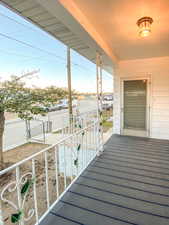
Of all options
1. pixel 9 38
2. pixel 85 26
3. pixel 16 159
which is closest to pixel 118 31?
pixel 85 26

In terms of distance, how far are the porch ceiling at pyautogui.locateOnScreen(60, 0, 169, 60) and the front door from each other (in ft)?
4.03

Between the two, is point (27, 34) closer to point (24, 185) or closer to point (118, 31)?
point (118, 31)

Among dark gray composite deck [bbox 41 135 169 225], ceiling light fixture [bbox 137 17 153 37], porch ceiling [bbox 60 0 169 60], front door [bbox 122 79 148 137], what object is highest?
porch ceiling [bbox 60 0 169 60]

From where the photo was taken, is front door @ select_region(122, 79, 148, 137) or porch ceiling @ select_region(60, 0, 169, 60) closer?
porch ceiling @ select_region(60, 0, 169, 60)

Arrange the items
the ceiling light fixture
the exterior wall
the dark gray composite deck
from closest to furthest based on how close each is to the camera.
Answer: the dark gray composite deck
the ceiling light fixture
the exterior wall

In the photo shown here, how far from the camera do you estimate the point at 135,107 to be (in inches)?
169

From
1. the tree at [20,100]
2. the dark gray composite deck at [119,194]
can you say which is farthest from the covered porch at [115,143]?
the tree at [20,100]

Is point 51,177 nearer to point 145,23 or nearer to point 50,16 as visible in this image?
point 50,16

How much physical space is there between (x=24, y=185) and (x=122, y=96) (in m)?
3.78

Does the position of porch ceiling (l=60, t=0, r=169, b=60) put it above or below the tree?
above

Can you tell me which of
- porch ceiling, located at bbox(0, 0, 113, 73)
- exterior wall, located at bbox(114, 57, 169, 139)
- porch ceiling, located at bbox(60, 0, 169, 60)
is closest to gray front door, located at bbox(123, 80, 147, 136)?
exterior wall, located at bbox(114, 57, 169, 139)

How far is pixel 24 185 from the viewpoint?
1124 mm

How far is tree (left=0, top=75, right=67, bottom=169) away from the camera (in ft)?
11.2

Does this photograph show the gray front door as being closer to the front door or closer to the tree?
the front door
